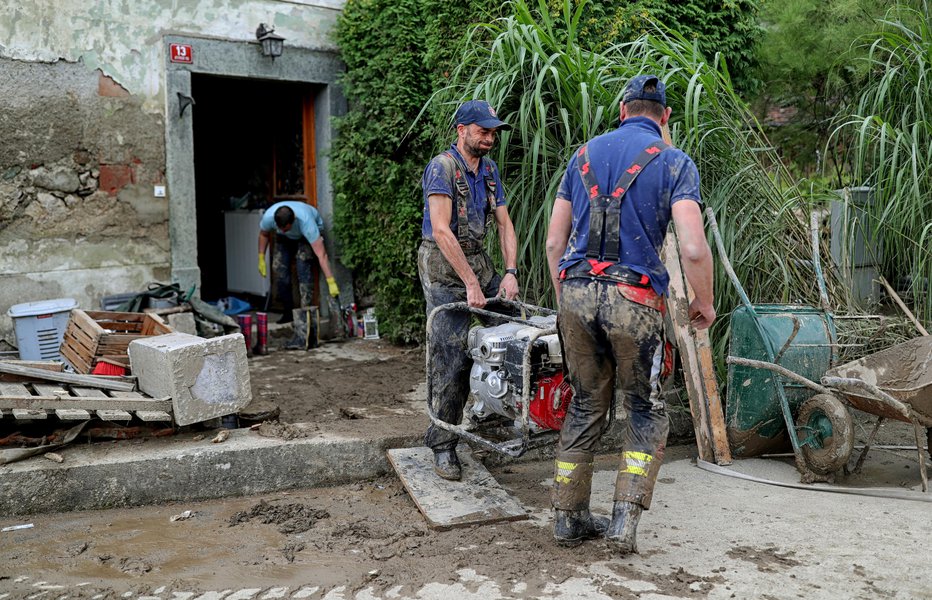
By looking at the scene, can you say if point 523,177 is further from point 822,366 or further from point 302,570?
point 302,570

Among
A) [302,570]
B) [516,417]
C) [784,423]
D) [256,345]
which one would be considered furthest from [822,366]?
[256,345]

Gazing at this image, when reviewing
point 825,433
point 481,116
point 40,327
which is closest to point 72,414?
point 40,327

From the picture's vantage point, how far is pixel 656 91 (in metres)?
3.84

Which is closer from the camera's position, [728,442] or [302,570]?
[302,570]

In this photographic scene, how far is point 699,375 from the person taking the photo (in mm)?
5070

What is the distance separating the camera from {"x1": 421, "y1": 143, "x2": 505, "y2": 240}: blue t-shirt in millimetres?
4465

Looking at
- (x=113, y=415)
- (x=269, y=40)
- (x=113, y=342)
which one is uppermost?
(x=269, y=40)

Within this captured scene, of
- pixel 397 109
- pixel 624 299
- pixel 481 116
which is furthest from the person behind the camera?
pixel 397 109

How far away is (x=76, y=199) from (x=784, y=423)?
19.1 ft

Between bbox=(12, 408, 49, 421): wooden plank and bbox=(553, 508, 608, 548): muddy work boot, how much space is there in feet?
8.91

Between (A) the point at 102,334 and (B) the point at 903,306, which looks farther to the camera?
(A) the point at 102,334

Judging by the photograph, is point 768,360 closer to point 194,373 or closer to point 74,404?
point 194,373

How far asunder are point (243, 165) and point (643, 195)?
8.01 m

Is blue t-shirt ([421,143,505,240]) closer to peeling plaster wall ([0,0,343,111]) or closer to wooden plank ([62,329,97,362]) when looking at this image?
wooden plank ([62,329,97,362])
